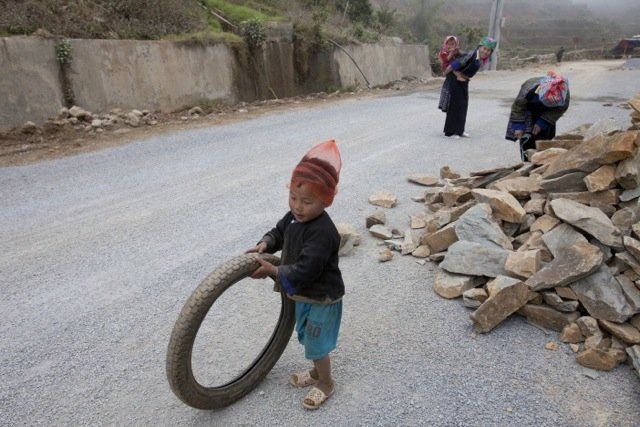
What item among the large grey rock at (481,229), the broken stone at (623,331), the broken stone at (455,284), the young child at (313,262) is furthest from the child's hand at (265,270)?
the broken stone at (623,331)

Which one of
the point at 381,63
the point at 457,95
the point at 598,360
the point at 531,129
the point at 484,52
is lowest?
the point at 598,360

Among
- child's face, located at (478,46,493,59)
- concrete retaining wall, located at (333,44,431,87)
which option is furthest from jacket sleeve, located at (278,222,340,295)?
concrete retaining wall, located at (333,44,431,87)

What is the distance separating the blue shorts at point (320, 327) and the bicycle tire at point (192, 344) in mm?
291

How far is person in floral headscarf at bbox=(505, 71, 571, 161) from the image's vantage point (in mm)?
4660

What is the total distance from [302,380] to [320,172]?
113 centimetres

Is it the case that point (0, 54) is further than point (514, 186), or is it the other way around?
point (0, 54)

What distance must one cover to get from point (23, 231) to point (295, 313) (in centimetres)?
318

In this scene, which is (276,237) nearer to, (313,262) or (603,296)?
(313,262)

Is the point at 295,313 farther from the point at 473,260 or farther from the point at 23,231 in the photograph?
the point at 23,231

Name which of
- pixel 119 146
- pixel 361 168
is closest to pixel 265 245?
pixel 361 168

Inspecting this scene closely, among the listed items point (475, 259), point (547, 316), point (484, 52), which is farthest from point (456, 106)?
point (547, 316)

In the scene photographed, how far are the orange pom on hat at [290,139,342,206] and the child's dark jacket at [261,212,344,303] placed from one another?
0.14m

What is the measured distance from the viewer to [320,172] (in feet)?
6.48

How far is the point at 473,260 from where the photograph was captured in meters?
3.15
